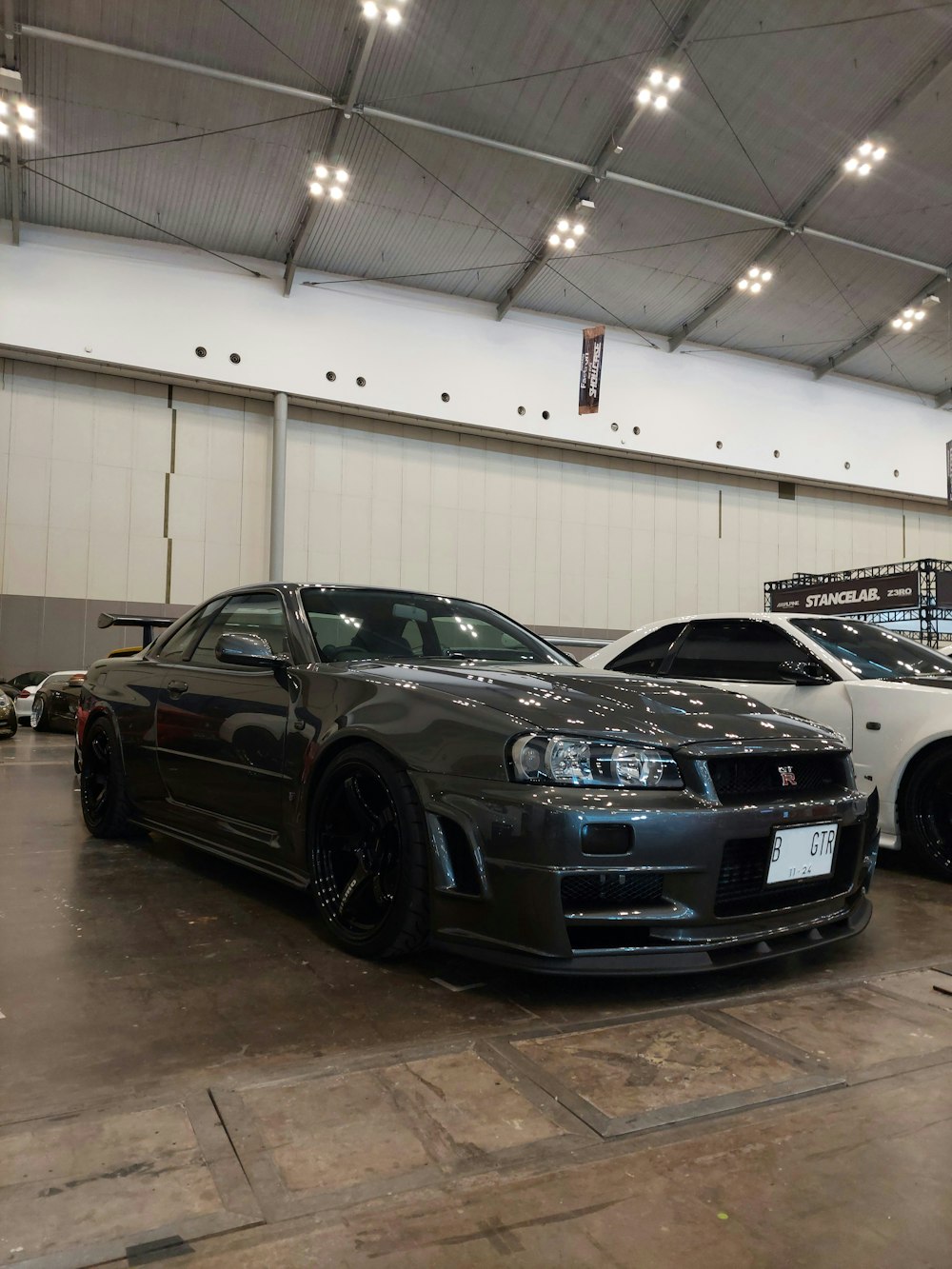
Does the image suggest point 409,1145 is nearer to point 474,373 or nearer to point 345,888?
point 345,888

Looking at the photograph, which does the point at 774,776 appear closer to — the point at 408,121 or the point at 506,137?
the point at 408,121

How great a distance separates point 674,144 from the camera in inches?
584

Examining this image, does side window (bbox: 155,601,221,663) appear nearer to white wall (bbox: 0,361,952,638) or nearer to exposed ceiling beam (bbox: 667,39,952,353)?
white wall (bbox: 0,361,952,638)

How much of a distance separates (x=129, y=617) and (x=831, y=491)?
836 inches

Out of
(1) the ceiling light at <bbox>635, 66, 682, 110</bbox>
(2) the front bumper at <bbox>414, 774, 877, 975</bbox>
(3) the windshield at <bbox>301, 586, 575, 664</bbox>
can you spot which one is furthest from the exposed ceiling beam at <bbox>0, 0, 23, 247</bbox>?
(2) the front bumper at <bbox>414, 774, 877, 975</bbox>

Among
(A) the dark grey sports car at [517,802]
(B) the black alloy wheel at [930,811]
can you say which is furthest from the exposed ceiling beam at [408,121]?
(B) the black alloy wheel at [930,811]

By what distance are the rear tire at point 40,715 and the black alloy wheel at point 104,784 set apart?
8.23 m

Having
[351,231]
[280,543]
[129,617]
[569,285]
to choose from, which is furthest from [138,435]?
[129,617]

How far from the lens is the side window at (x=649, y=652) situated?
5.23 metres

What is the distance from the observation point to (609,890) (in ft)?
7.57

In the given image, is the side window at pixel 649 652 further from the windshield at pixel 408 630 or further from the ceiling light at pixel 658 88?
the ceiling light at pixel 658 88

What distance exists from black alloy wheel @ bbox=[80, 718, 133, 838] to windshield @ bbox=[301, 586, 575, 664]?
150cm

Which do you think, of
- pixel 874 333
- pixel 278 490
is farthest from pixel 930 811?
pixel 874 333

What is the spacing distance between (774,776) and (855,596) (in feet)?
39.3
